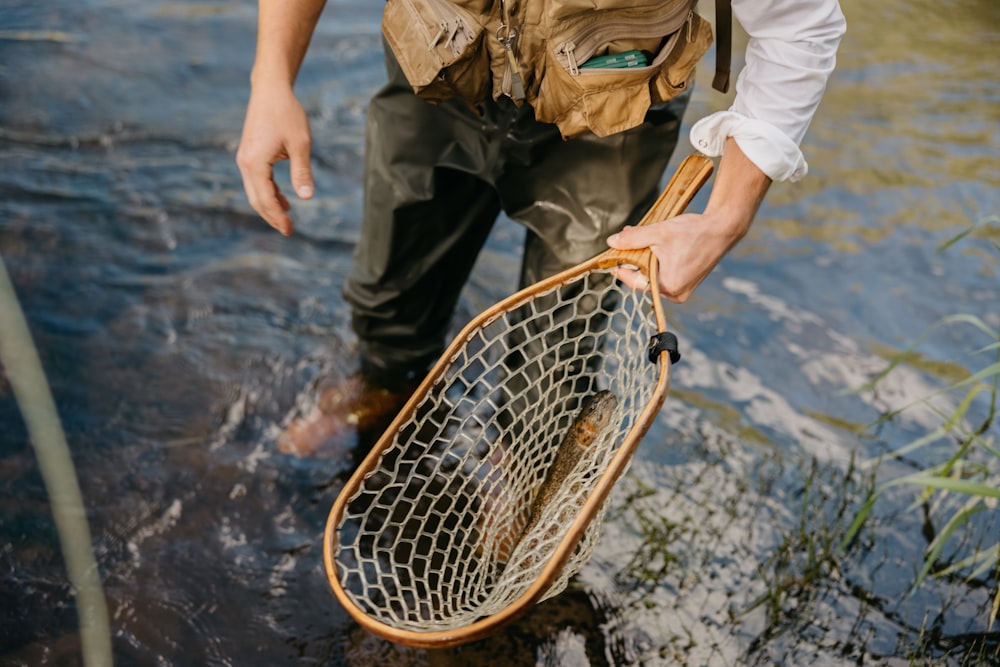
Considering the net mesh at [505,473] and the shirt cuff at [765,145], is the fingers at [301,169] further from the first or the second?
the shirt cuff at [765,145]

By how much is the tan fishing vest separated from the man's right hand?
10.9 inches

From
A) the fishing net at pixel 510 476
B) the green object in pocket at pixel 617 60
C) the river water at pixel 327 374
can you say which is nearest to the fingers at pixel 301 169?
the fishing net at pixel 510 476

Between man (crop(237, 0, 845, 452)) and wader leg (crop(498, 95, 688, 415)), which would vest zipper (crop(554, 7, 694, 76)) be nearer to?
man (crop(237, 0, 845, 452))

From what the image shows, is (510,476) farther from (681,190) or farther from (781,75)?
(781,75)

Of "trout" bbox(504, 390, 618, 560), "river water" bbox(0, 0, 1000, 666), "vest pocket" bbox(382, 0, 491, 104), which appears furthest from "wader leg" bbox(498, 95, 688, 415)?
"river water" bbox(0, 0, 1000, 666)

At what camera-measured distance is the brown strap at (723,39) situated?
1.88 metres

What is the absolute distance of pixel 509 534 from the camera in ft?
7.28

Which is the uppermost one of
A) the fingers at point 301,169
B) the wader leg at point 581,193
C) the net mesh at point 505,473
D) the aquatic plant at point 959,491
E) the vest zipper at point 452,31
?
the vest zipper at point 452,31

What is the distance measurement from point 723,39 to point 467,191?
863 mm

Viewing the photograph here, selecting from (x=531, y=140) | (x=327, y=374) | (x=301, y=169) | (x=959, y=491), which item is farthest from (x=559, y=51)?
(x=327, y=374)

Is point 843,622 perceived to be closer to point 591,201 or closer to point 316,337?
point 591,201

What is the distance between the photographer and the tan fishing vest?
1883 mm

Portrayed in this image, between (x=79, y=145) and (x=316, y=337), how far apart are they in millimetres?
1782

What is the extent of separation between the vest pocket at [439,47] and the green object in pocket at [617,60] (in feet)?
0.80
